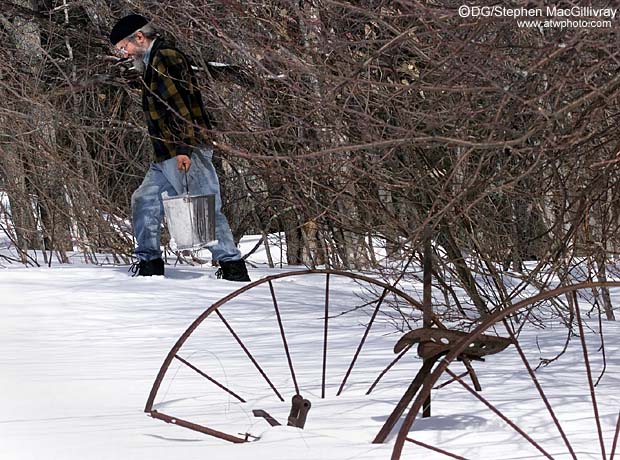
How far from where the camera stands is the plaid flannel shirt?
660 cm

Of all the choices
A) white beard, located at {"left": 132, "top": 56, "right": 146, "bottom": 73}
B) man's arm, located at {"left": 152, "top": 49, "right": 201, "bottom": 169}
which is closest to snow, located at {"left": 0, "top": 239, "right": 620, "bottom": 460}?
man's arm, located at {"left": 152, "top": 49, "right": 201, "bottom": 169}

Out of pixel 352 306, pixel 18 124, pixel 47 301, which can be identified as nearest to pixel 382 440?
pixel 352 306

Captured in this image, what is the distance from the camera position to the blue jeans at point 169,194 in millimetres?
6812

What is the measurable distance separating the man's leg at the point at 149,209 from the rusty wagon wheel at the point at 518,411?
3.07 metres

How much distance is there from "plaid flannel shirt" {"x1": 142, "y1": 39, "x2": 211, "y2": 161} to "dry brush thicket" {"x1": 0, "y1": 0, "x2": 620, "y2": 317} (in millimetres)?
161

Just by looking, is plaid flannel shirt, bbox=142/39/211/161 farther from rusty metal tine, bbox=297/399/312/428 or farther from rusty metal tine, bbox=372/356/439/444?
rusty metal tine, bbox=372/356/439/444

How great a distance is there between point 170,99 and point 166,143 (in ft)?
0.83

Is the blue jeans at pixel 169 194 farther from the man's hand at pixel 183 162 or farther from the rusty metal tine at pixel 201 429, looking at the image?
the rusty metal tine at pixel 201 429

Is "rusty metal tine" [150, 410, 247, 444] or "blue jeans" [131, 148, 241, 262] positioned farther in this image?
"blue jeans" [131, 148, 241, 262]

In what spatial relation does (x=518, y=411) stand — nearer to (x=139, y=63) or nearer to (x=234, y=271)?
(x=234, y=271)

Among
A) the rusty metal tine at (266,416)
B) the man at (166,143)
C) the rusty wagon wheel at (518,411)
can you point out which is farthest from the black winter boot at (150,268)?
the rusty metal tine at (266,416)

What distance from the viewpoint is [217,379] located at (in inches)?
164

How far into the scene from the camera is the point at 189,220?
21.5 feet

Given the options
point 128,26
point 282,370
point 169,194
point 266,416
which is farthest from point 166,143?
→ point 266,416
